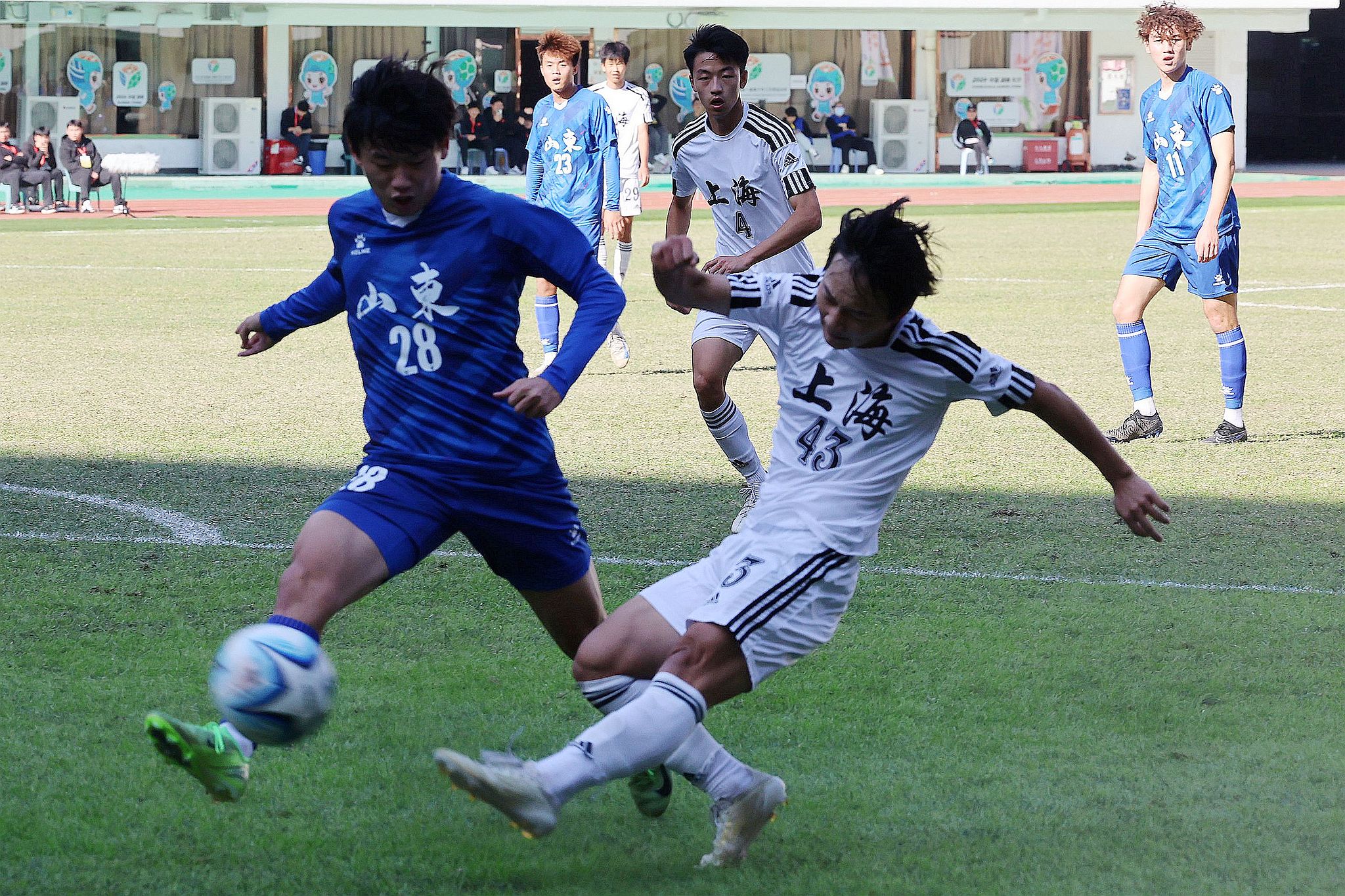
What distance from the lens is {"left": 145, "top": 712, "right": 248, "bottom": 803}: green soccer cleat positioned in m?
3.25

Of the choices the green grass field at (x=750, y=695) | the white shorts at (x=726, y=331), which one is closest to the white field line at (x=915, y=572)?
the green grass field at (x=750, y=695)

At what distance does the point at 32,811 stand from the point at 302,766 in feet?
2.06

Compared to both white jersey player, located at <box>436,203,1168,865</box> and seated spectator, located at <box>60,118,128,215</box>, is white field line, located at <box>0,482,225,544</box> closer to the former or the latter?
white jersey player, located at <box>436,203,1168,865</box>

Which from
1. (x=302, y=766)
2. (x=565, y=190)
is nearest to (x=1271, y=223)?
(x=565, y=190)

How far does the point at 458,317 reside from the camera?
3.79m

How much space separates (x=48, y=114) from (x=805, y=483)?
113ft

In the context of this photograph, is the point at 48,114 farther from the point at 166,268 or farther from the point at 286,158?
the point at 166,268

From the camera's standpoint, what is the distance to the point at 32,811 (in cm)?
369

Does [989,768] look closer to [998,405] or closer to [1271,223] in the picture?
[998,405]

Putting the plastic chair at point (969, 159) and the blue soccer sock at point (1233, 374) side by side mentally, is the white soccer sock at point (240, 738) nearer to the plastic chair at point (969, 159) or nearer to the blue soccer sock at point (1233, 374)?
the blue soccer sock at point (1233, 374)

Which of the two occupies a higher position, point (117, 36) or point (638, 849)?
point (117, 36)

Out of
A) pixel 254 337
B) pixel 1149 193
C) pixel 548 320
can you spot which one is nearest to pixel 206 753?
Answer: pixel 254 337

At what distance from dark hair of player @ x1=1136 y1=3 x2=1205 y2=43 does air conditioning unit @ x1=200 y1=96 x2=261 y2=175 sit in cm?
2975

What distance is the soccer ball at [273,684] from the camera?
330cm
